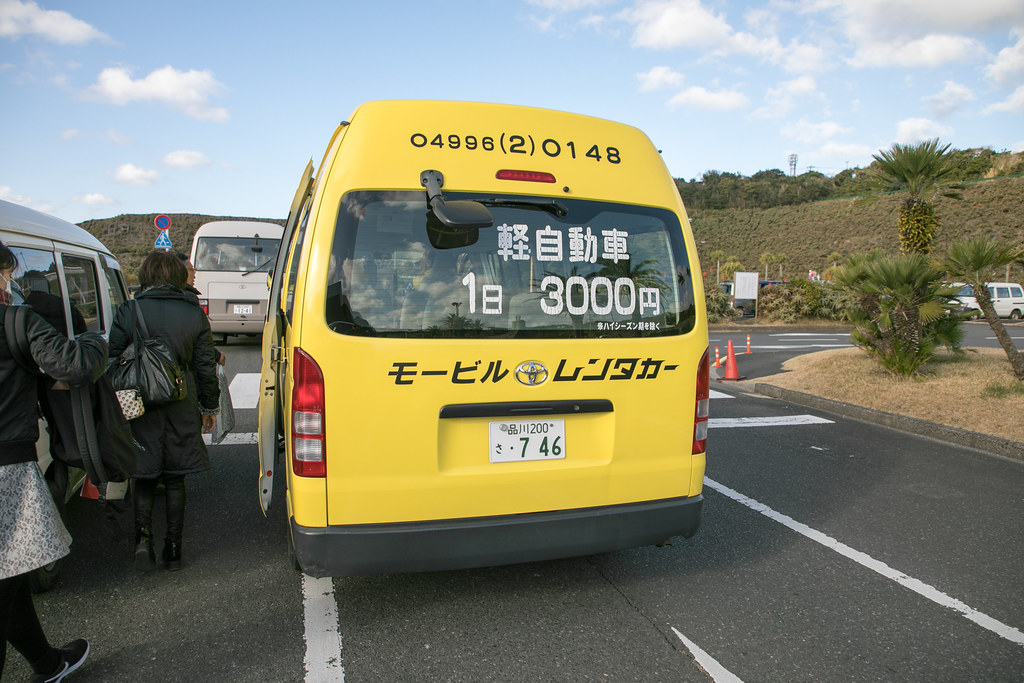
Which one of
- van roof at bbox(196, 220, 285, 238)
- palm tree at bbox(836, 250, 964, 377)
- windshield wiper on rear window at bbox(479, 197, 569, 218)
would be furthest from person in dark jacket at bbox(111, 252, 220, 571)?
van roof at bbox(196, 220, 285, 238)

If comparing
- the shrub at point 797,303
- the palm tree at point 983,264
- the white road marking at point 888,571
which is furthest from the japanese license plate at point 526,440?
the shrub at point 797,303

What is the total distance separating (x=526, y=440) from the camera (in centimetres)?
306

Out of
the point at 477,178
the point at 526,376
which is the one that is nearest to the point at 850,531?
the point at 526,376

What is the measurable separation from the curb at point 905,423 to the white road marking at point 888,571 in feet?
11.2

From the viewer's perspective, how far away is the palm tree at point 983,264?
27.1 ft

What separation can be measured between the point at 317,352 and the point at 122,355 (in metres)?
1.39

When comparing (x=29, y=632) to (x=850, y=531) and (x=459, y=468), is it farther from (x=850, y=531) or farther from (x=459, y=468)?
(x=850, y=531)

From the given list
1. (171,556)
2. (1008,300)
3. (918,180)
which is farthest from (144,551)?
(1008,300)

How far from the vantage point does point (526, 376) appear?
3.00 metres

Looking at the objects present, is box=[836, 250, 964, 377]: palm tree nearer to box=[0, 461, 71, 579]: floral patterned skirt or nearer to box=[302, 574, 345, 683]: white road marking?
box=[302, 574, 345, 683]: white road marking

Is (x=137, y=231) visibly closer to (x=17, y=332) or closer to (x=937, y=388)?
(x=937, y=388)

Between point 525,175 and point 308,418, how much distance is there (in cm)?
142

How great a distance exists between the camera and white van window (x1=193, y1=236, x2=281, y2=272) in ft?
44.9

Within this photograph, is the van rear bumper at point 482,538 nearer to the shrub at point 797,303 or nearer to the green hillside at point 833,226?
the shrub at point 797,303
